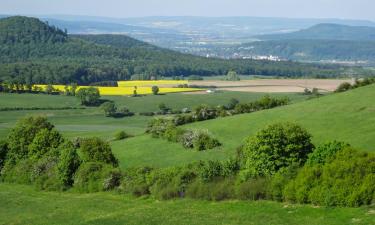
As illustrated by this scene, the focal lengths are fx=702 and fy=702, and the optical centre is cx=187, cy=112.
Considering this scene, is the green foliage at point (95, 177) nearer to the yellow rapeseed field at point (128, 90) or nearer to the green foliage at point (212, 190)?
the green foliage at point (212, 190)

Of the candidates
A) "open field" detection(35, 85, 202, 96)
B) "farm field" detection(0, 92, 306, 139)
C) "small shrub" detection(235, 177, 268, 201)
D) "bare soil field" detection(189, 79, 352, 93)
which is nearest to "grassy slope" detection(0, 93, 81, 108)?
"farm field" detection(0, 92, 306, 139)

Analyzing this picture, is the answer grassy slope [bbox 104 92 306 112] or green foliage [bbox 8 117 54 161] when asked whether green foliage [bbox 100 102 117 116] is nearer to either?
grassy slope [bbox 104 92 306 112]

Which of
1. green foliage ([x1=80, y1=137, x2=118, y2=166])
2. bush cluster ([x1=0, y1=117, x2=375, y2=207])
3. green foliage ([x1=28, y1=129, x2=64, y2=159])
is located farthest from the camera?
green foliage ([x1=28, y1=129, x2=64, y2=159])

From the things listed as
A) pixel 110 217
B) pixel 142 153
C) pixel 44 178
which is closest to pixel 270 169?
pixel 110 217

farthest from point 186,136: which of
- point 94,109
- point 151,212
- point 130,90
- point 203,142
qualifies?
point 130,90

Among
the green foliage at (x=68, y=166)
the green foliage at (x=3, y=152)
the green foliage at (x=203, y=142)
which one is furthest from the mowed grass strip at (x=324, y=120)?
the green foliage at (x=3, y=152)

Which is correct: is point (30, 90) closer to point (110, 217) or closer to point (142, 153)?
point (142, 153)

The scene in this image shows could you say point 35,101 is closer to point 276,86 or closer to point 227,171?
point 276,86

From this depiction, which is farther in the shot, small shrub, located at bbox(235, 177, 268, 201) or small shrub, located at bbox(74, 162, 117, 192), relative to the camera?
small shrub, located at bbox(74, 162, 117, 192)
